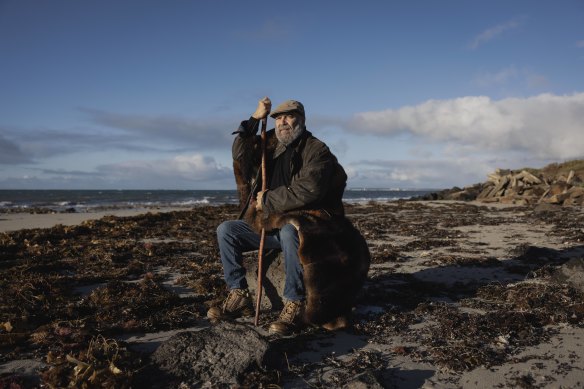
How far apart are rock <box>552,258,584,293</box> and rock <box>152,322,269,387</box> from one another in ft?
14.2

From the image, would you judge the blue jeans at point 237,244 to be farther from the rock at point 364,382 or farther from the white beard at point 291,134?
the rock at point 364,382

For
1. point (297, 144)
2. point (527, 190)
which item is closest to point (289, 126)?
point (297, 144)

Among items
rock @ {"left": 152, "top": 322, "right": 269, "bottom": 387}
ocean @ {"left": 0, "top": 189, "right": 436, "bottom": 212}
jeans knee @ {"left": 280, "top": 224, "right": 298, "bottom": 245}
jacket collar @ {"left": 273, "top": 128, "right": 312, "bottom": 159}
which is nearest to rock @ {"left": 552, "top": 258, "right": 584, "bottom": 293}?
jeans knee @ {"left": 280, "top": 224, "right": 298, "bottom": 245}

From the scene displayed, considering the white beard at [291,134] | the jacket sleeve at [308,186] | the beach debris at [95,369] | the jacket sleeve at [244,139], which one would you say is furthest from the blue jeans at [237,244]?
the beach debris at [95,369]

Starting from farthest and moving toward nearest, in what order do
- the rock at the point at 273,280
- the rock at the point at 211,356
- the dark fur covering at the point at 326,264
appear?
the rock at the point at 273,280, the dark fur covering at the point at 326,264, the rock at the point at 211,356

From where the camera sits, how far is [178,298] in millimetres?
5211

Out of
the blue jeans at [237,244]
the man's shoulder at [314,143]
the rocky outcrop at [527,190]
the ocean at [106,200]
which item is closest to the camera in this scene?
the man's shoulder at [314,143]

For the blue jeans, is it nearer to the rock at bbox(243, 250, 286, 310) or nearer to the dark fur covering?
the rock at bbox(243, 250, 286, 310)

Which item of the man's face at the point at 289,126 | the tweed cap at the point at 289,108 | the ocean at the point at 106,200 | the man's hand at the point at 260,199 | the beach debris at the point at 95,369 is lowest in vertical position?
the beach debris at the point at 95,369

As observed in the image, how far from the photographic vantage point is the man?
4199 mm

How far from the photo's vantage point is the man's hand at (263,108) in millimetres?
4680

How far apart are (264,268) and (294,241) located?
2.91 ft

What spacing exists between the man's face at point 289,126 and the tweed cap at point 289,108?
0.16 feet

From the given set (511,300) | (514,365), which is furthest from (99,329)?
(511,300)
